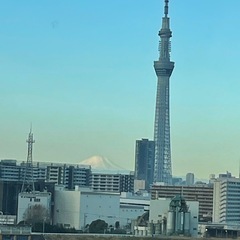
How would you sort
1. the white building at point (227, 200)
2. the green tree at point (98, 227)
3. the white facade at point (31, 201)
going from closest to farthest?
the green tree at point (98, 227) → the white facade at point (31, 201) → the white building at point (227, 200)

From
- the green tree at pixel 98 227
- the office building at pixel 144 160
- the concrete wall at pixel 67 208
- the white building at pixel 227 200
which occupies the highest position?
the office building at pixel 144 160

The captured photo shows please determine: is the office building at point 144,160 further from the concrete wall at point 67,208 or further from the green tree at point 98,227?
the green tree at point 98,227

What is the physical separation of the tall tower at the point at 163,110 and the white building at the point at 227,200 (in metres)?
18.2

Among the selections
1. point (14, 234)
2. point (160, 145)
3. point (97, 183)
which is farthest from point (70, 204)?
point (160, 145)

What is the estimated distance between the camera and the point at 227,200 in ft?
190

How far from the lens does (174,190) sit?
60.0m

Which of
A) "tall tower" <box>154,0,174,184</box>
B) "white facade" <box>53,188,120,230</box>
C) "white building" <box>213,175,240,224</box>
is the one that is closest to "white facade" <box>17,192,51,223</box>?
"white facade" <box>53,188,120,230</box>

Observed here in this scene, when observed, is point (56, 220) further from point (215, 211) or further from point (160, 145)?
point (160, 145)

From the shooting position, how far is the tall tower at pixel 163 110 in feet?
258

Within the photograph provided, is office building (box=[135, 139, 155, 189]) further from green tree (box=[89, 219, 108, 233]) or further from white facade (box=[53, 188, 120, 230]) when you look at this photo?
green tree (box=[89, 219, 108, 233])

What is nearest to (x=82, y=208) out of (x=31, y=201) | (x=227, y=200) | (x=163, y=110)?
(x=31, y=201)

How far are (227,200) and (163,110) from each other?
21.4 m

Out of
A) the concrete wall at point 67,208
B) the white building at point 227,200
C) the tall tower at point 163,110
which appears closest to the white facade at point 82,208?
the concrete wall at point 67,208

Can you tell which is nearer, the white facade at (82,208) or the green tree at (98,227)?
the green tree at (98,227)
